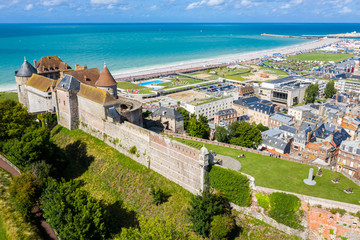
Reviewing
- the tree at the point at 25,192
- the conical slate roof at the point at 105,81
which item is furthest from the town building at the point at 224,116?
the tree at the point at 25,192

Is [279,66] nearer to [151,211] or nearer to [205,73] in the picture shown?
[205,73]

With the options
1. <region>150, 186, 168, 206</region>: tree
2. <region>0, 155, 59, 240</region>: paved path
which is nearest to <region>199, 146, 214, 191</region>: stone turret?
<region>150, 186, 168, 206</region>: tree

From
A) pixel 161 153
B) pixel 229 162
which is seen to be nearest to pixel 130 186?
pixel 161 153

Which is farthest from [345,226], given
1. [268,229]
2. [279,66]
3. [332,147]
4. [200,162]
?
[279,66]

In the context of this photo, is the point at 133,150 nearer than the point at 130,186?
No

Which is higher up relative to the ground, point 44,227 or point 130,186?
point 130,186

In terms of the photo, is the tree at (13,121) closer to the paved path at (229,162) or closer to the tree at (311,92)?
the paved path at (229,162)

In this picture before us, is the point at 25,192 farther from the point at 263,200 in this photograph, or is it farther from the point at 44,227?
the point at 263,200
